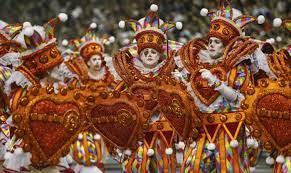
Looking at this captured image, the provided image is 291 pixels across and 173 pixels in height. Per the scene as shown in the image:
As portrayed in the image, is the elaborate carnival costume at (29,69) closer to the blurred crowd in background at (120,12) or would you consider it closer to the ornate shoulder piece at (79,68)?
the ornate shoulder piece at (79,68)

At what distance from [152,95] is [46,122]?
138 centimetres

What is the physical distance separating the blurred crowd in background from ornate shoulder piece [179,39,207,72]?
987cm

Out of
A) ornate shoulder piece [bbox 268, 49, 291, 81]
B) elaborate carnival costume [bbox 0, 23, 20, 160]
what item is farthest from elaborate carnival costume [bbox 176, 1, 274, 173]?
elaborate carnival costume [bbox 0, 23, 20, 160]

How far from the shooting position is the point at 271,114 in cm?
1295

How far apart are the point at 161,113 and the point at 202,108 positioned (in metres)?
0.67

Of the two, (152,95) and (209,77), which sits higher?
(209,77)

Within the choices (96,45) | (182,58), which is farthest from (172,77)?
(96,45)

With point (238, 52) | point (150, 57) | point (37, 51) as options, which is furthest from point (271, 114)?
point (37, 51)

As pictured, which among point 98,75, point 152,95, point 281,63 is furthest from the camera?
point 98,75

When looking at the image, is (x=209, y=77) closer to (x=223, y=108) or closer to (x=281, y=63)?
(x=223, y=108)

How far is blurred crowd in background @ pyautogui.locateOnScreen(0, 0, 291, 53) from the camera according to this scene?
24.4 metres

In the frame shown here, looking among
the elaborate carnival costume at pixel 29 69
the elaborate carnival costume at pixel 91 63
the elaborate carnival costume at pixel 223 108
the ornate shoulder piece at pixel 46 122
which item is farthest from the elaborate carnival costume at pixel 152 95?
the elaborate carnival costume at pixel 91 63

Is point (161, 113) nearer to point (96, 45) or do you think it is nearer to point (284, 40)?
point (96, 45)

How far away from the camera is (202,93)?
13523 millimetres
